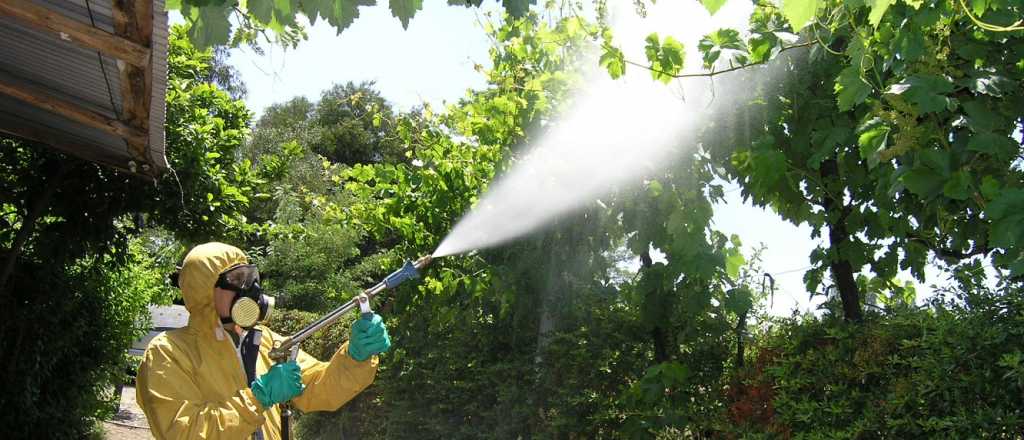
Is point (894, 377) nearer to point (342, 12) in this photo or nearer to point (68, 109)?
point (342, 12)

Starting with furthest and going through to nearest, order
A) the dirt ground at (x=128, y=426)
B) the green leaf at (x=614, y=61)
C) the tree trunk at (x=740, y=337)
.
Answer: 1. the dirt ground at (x=128, y=426)
2. the tree trunk at (x=740, y=337)
3. the green leaf at (x=614, y=61)

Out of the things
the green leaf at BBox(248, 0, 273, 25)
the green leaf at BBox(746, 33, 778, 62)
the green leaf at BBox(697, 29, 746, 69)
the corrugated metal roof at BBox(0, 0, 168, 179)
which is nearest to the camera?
the green leaf at BBox(248, 0, 273, 25)

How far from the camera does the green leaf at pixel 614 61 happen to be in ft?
13.8

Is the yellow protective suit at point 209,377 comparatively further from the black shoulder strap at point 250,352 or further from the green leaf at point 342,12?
the green leaf at point 342,12

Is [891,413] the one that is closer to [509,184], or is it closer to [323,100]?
[509,184]

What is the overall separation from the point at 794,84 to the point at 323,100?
3038 cm

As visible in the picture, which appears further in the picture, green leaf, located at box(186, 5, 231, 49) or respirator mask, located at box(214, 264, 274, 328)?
respirator mask, located at box(214, 264, 274, 328)

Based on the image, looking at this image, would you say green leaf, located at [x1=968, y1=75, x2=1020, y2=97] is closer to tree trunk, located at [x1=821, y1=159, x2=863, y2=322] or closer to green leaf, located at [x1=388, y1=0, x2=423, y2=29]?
tree trunk, located at [x1=821, y1=159, x2=863, y2=322]

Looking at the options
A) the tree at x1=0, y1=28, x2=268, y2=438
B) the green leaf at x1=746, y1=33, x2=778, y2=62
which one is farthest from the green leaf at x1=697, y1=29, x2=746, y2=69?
the tree at x1=0, y1=28, x2=268, y2=438

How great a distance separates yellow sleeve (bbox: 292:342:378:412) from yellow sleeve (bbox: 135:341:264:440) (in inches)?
17.8

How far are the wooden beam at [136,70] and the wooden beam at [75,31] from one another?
0.04 metres

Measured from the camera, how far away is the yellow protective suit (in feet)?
12.3

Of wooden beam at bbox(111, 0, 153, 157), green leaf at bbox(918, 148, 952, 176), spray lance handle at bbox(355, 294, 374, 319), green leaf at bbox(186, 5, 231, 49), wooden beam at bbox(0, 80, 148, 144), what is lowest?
spray lance handle at bbox(355, 294, 374, 319)

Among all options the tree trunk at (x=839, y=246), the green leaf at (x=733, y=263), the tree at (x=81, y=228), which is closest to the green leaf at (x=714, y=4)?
the green leaf at (x=733, y=263)
